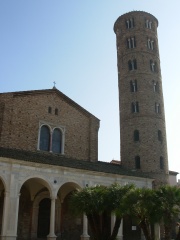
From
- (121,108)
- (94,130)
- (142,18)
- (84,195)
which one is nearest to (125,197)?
(84,195)

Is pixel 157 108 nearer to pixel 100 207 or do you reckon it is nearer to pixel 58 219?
pixel 58 219

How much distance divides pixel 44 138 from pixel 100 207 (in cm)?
1126

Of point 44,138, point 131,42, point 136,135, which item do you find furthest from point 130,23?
point 44,138

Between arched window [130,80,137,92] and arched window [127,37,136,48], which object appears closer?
arched window [130,80,137,92]

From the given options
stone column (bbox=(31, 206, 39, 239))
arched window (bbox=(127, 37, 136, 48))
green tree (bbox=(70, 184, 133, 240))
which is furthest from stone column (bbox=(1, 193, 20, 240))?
arched window (bbox=(127, 37, 136, 48))

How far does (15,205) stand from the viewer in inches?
741

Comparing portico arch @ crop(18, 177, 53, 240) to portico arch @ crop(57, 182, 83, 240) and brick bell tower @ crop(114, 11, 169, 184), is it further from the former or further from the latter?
brick bell tower @ crop(114, 11, 169, 184)

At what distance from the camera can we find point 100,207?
15867 mm

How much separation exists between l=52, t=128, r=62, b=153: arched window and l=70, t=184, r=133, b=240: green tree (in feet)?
32.7

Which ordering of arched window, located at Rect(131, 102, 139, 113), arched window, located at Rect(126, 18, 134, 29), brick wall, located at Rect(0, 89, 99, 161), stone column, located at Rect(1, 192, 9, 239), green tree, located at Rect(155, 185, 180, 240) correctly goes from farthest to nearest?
arched window, located at Rect(126, 18, 134, 29) → arched window, located at Rect(131, 102, 139, 113) → brick wall, located at Rect(0, 89, 99, 161) → stone column, located at Rect(1, 192, 9, 239) → green tree, located at Rect(155, 185, 180, 240)

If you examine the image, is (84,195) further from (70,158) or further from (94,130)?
(94,130)

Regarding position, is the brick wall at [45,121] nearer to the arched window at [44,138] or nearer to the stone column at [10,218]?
the arched window at [44,138]

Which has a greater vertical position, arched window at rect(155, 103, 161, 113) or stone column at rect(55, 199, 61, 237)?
arched window at rect(155, 103, 161, 113)

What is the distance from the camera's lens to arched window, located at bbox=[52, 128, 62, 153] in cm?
2625
